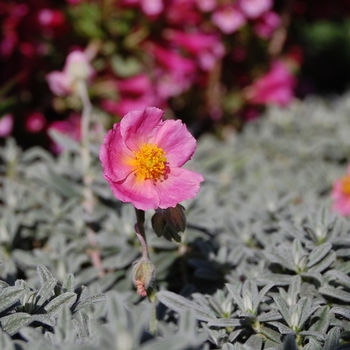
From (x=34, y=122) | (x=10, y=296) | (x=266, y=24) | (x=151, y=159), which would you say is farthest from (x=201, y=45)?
(x=10, y=296)

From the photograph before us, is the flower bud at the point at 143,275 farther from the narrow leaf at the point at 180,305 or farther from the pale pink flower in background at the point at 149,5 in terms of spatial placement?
the pale pink flower in background at the point at 149,5

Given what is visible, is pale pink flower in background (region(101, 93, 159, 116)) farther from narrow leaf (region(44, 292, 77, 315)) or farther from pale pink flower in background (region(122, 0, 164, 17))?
narrow leaf (region(44, 292, 77, 315))

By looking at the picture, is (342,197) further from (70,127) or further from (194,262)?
(70,127)

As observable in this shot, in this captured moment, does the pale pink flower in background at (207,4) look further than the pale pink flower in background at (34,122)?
Yes

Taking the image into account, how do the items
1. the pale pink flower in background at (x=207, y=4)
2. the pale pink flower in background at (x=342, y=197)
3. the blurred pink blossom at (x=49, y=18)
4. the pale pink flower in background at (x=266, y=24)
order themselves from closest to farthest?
the pale pink flower in background at (x=342, y=197)
the blurred pink blossom at (x=49, y=18)
the pale pink flower in background at (x=207, y=4)
the pale pink flower in background at (x=266, y=24)

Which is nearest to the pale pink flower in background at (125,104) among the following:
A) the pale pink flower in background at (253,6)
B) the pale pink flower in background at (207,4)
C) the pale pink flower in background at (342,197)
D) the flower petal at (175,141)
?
the pale pink flower in background at (207,4)
